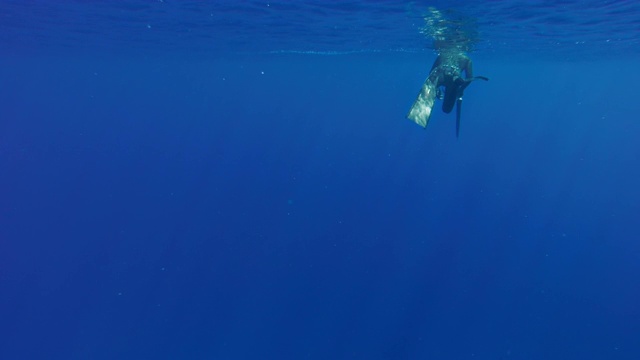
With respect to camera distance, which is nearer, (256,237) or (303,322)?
(303,322)

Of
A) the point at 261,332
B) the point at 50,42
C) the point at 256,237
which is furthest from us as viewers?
the point at 256,237

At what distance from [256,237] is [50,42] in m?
13.8


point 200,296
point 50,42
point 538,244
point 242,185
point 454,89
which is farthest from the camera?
point 242,185

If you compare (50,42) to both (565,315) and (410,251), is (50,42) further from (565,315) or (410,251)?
(565,315)

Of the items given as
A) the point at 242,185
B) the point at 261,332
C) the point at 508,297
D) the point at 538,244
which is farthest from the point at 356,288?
the point at 242,185

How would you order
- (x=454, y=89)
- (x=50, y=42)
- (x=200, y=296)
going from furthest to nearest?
(x=50, y=42) → (x=200, y=296) → (x=454, y=89)

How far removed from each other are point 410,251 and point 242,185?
1568cm

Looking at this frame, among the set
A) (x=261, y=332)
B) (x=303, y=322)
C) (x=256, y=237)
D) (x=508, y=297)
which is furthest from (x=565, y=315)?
(x=256, y=237)

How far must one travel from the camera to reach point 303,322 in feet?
60.7

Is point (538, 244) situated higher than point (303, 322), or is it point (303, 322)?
point (303, 322)

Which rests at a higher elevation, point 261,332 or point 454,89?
point 454,89

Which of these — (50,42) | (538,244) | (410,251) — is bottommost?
(538,244)

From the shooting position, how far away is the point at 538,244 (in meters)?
28.0

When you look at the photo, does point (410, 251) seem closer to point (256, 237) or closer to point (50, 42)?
point (256, 237)
